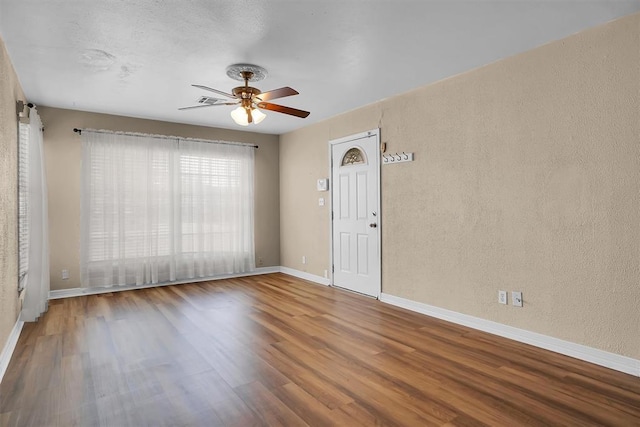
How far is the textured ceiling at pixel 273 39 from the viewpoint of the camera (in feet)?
8.39

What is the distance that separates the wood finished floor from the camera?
2.17m

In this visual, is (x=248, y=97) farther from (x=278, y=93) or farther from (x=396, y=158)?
(x=396, y=158)

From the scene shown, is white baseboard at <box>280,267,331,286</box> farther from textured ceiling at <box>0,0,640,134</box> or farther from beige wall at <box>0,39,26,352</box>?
beige wall at <box>0,39,26,352</box>

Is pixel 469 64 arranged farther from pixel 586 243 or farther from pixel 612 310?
pixel 612 310

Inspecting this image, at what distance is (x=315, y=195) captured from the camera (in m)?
6.10

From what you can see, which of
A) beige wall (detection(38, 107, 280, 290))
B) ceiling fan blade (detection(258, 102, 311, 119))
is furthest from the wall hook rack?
beige wall (detection(38, 107, 280, 290))

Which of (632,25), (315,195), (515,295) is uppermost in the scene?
(632,25)

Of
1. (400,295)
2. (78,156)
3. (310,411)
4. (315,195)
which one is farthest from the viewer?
(315,195)

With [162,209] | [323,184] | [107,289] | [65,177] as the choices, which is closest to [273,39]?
[323,184]

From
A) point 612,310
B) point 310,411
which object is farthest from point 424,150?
point 310,411

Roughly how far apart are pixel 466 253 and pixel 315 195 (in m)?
2.87

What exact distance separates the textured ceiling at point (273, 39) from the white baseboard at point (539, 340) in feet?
8.15

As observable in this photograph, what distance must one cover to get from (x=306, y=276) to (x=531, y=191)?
3890 mm

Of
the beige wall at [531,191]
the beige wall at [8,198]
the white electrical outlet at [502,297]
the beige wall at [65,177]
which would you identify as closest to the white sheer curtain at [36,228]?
the beige wall at [8,198]
